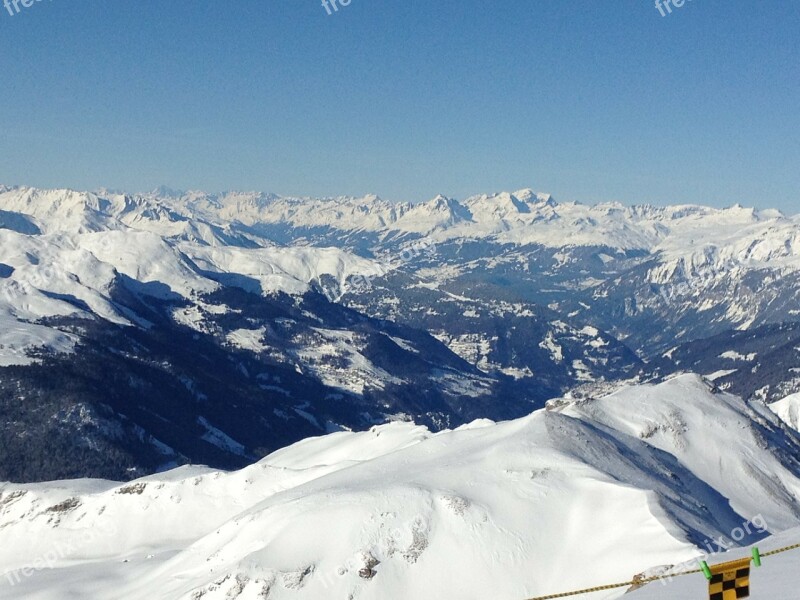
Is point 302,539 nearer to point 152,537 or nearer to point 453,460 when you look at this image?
point 453,460

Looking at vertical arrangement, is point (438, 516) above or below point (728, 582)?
below

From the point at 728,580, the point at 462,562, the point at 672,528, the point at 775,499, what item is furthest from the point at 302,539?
the point at 775,499

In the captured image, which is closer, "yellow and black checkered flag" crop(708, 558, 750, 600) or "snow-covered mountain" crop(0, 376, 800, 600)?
A: "yellow and black checkered flag" crop(708, 558, 750, 600)

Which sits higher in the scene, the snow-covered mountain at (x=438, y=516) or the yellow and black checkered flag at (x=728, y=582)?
the yellow and black checkered flag at (x=728, y=582)

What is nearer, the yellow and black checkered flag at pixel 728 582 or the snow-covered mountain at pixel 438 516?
the yellow and black checkered flag at pixel 728 582

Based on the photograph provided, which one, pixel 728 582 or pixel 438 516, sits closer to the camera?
pixel 728 582
